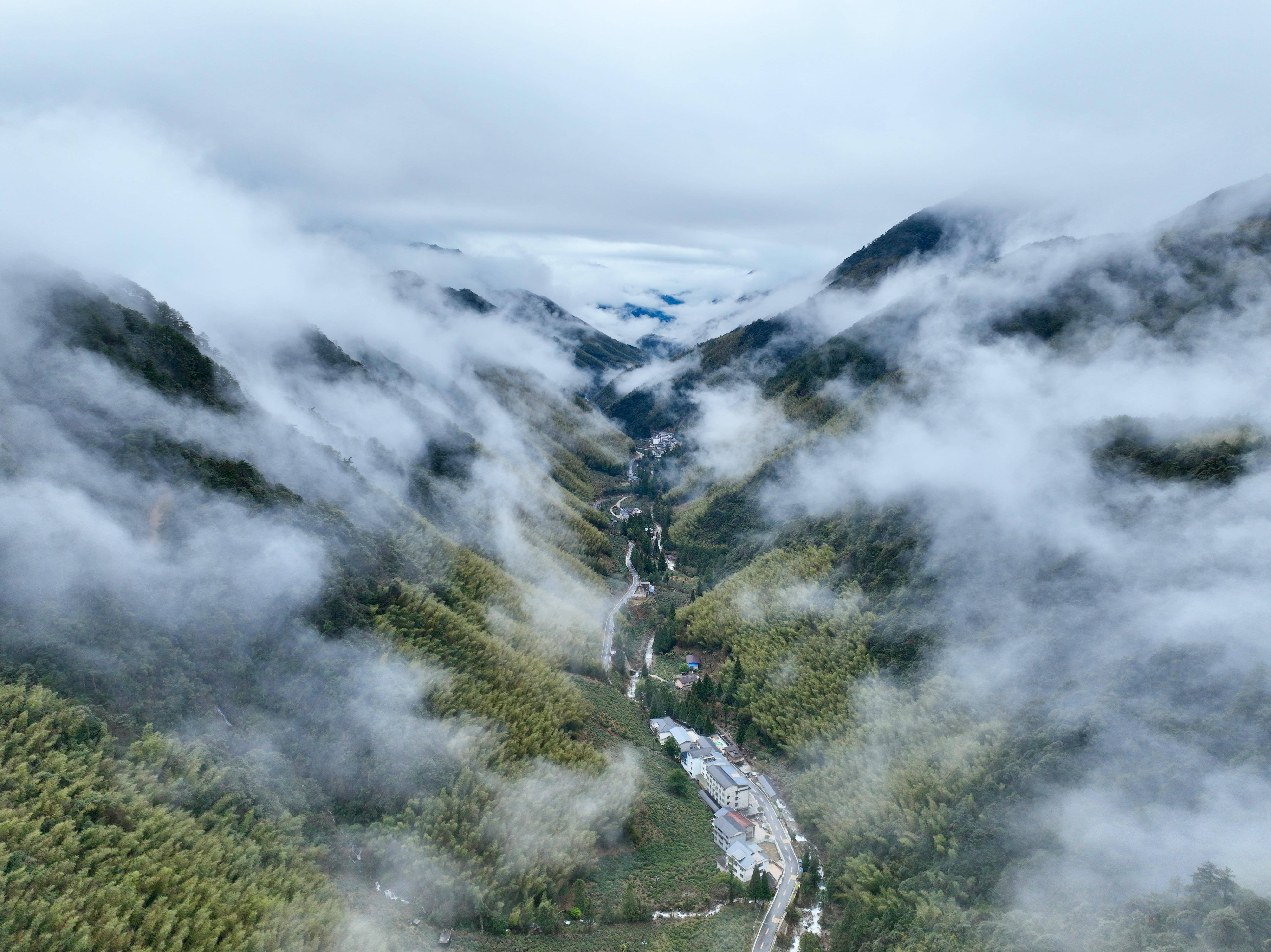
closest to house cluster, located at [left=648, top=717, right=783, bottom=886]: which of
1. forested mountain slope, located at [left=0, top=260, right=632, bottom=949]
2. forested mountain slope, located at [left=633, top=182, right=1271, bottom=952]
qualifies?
forested mountain slope, located at [left=633, top=182, right=1271, bottom=952]

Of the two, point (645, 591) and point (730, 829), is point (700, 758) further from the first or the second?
point (645, 591)

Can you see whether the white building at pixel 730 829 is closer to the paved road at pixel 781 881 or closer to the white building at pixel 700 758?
the paved road at pixel 781 881

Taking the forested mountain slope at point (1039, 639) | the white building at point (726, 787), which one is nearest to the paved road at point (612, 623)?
the forested mountain slope at point (1039, 639)

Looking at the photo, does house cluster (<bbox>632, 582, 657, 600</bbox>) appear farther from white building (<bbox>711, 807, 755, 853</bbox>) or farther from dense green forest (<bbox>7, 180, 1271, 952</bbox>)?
white building (<bbox>711, 807, 755, 853</bbox>)

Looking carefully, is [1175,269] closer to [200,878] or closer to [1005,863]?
[1005,863]

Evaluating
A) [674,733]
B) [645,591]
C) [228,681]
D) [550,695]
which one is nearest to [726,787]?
[674,733]
